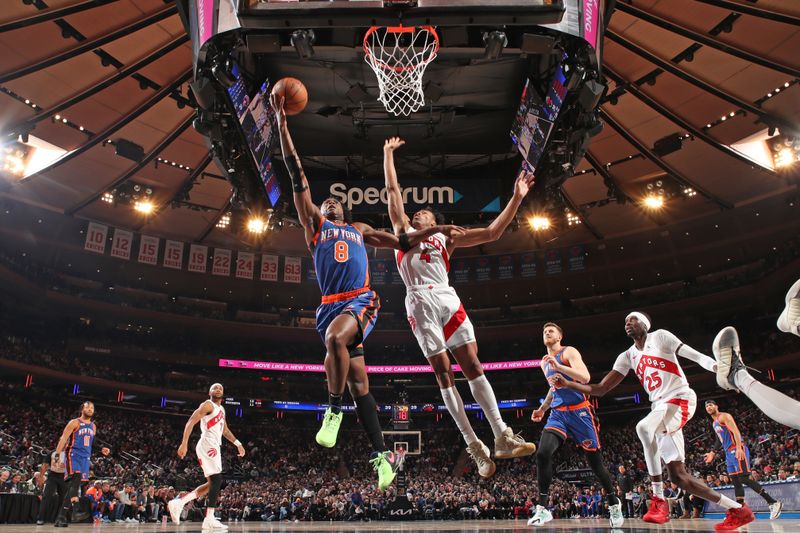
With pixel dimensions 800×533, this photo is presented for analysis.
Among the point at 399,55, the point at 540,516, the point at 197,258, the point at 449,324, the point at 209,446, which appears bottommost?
the point at 540,516

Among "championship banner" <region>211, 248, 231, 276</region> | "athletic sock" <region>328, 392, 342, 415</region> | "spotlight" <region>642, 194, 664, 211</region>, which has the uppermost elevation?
"championship banner" <region>211, 248, 231, 276</region>

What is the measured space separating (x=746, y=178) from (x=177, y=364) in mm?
29288

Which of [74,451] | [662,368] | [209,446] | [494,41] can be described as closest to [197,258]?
[74,451]

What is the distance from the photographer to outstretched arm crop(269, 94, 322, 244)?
567 centimetres

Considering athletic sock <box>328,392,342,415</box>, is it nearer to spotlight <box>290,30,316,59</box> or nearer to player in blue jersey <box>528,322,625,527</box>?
player in blue jersey <box>528,322,625,527</box>

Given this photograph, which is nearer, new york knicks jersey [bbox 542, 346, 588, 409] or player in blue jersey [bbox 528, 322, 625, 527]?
player in blue jersey [bbox 528, 322, 625, 527]

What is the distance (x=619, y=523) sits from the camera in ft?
23.8

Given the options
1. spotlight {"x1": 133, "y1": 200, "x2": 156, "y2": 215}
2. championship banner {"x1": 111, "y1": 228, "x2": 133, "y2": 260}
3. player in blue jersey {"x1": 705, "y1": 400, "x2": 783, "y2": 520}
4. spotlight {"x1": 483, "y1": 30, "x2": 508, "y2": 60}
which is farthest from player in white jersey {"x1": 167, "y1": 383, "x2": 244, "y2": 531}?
championship banner {"x1": 111, "y1": 228, "x2": 133, "y2": 260}

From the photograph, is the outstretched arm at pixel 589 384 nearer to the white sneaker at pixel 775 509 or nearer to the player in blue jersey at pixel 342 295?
the player in blue jersey at pixel 342 295

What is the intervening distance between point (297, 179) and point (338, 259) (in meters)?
0.88

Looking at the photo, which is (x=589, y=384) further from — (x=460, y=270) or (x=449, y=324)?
(x=460, y=270)

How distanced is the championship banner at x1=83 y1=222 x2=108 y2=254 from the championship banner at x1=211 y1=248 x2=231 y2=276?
5324 millimetres

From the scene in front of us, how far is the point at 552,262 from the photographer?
1283 inches

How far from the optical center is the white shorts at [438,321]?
587cm
